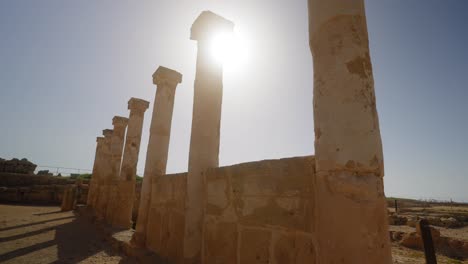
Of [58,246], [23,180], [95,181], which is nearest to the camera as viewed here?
[58,246]

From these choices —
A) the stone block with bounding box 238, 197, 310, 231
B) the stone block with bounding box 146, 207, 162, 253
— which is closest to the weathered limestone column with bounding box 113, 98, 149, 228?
the stone block with bounding box 146, 207, 162, 253

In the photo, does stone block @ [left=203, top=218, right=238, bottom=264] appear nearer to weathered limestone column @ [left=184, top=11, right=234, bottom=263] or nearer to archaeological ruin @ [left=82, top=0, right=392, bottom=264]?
archaeological ruin @ [left=82, top=0, right=392, bottom=264]

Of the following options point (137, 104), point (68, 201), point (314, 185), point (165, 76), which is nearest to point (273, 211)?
point (314, 185)

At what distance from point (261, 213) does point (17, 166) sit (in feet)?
110

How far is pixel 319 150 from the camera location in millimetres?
2475

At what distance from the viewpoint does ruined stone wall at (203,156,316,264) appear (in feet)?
8.69

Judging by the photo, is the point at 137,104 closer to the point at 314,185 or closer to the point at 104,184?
the point at 104,184

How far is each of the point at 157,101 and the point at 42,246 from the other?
4.97 meters

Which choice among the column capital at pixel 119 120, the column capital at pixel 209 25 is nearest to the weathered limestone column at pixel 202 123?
the column capital at pixel 209 25

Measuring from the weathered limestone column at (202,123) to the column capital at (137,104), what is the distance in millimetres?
6193

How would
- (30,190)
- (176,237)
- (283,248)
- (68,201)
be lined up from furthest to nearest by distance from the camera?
(30,190)
(68,201)
(176,237)
(283,248)

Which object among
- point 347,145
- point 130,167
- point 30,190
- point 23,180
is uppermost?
point 130,167

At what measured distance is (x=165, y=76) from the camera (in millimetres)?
7461

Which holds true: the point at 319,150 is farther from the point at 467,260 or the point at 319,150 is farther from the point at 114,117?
the point at 114,117
